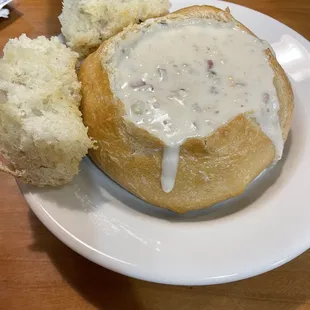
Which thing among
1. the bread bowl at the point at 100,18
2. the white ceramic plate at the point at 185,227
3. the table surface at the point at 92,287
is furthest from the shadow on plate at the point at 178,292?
the bread bowl at the point at 100,18

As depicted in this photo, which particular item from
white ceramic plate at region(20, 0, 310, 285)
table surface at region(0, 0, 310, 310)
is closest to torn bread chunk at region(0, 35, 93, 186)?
white ceramic plate at region(20, 0, 310, 285)

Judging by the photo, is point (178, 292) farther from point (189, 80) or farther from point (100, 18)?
point (100, 18)

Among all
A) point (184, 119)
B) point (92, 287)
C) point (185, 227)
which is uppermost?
point (184, 119)

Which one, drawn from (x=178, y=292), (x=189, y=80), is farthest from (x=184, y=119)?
(x=178, y=292)

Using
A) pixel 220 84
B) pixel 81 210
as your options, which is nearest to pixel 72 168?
pixel 81 210

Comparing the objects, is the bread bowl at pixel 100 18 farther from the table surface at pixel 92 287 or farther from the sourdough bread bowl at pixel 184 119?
the table surface at pixel 92 287

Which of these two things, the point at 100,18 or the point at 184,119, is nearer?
the point at 184,119

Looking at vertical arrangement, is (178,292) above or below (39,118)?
below
